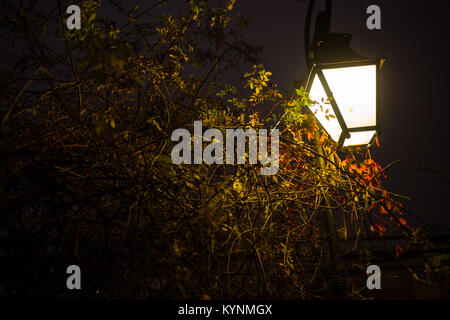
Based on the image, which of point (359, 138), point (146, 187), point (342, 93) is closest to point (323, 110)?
point (342, 93)

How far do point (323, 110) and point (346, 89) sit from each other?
0.21 m

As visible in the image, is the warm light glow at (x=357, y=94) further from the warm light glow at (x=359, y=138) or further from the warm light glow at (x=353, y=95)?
the warm light glow at (x=359, y=138)

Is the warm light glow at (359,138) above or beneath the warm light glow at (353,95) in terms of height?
beneath

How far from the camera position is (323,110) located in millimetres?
1901

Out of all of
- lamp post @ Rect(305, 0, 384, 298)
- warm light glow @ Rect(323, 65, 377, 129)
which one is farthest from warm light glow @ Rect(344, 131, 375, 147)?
warm light glow @ Rect(323, 65, 377, 129)

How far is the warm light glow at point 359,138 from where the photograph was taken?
1.96 m

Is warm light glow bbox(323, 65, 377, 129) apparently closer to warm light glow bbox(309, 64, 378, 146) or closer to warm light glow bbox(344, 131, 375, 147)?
warm light glow bbox(309, 64, 378, 146)

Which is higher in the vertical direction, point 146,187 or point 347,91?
point 347,91

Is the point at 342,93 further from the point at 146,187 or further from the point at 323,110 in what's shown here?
the point at 146,187

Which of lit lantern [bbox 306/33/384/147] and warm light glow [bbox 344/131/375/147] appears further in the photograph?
warm light glow [bbox 344/131/375/147]

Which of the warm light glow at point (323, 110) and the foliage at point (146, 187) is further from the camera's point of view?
the warm light glow at point (323, 110)

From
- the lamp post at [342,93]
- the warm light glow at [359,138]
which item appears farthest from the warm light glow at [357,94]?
the warm light glow at [359,138]

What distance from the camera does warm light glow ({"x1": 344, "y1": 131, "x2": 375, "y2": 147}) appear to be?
196cm
